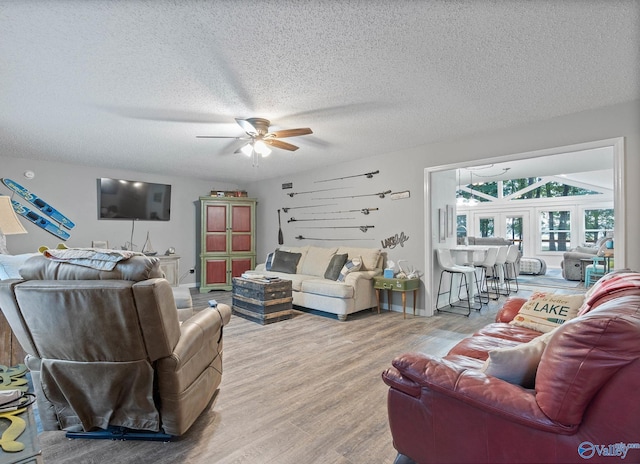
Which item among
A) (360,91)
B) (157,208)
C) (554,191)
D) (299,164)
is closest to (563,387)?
(360,91)

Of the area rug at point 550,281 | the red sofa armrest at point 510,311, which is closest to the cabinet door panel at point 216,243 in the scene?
the red sofa armrest at point 510,311

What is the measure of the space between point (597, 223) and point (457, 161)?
7.97m

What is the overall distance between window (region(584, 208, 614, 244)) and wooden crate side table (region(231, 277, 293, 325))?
959 cm

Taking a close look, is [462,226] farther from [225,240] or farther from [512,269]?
[225,240]

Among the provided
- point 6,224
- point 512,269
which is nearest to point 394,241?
point 512,269

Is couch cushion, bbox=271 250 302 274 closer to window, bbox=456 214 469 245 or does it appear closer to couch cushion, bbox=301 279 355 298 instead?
couch cushion, bbox=301 279 355 298

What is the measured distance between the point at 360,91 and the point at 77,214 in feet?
18.5

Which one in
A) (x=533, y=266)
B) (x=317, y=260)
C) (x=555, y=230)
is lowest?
(x=533, y=266)

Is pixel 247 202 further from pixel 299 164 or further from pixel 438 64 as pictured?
pixel 438 64

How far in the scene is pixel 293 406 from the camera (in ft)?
7.22

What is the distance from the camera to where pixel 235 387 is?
2.48m

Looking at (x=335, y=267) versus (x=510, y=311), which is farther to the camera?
(x=335, y=267)

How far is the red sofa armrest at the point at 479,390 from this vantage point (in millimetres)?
1116

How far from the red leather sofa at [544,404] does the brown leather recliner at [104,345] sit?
115 cm
